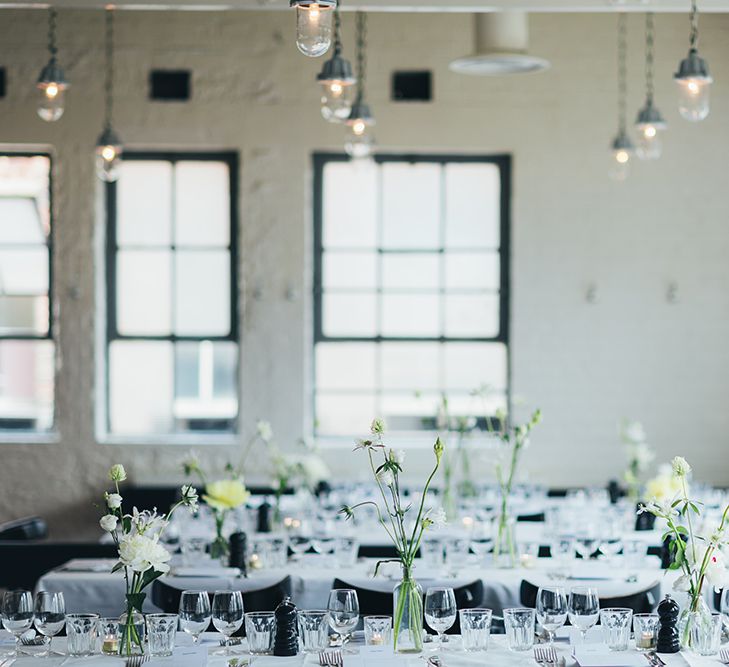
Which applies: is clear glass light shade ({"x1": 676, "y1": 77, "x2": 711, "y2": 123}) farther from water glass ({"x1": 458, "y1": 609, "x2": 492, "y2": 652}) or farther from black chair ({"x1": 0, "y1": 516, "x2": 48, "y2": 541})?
black chair ({"x1": 0, "y1": 516, "x2": 48, "y2": 541})

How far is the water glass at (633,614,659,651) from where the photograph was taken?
12.8ft

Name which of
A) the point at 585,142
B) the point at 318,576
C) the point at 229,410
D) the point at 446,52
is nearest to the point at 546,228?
the point at 585,142

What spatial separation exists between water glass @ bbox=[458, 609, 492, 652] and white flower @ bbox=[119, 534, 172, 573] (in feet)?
3.07

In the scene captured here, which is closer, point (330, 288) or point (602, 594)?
point (602, 594)

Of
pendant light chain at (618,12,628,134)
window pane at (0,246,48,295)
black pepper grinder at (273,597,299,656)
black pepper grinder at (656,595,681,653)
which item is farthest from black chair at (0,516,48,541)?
pendant light chain at (618,12,628,134)

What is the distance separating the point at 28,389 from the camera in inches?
367

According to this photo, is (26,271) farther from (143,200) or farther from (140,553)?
(140,553)

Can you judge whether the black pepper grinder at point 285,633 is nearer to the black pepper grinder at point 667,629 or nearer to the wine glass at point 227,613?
the wine glass at point 227,613

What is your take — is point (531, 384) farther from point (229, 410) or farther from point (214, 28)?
point (214, 28)

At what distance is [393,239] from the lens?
9.27 m

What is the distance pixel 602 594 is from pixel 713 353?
4590 mm

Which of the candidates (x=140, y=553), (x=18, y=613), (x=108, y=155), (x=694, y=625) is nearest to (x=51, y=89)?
(x=108, y=155)

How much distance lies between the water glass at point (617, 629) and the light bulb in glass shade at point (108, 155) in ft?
15.5

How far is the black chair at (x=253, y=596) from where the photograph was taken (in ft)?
16.2
